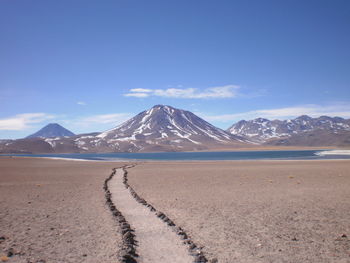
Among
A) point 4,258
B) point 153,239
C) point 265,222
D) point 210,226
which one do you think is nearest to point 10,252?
point 4,258

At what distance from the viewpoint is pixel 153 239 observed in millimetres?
9766

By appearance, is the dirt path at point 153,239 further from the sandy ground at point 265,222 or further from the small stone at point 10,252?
the small stone at point 10,252

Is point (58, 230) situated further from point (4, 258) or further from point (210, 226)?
point (210, 226)

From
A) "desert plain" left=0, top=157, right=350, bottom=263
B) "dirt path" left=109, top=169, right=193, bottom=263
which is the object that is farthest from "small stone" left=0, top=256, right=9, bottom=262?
"dirt path" left=109, top=169, right=193, bottom=263

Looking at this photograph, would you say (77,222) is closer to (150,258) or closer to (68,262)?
(68,262)

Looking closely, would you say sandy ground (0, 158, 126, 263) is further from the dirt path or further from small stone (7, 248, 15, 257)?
the dirt path

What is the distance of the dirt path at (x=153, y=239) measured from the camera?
8148 mm

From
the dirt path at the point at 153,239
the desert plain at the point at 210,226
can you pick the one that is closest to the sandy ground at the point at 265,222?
the desert plain at the point at 210,226

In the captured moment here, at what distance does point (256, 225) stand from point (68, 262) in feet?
23.1

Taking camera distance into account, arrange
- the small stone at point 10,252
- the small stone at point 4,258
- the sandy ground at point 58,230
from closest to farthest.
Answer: the small stone at point 4,258 → the small stone at point 10,252 → the sandy ground at point 58,230

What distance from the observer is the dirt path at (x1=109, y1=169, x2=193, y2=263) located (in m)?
8.15

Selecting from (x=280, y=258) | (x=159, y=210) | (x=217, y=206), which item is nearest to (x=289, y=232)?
(x=280, y=258)

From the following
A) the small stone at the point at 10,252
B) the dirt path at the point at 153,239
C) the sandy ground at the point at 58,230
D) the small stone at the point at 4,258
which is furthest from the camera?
the sandy ground at the point at 58,230

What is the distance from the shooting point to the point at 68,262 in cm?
786
